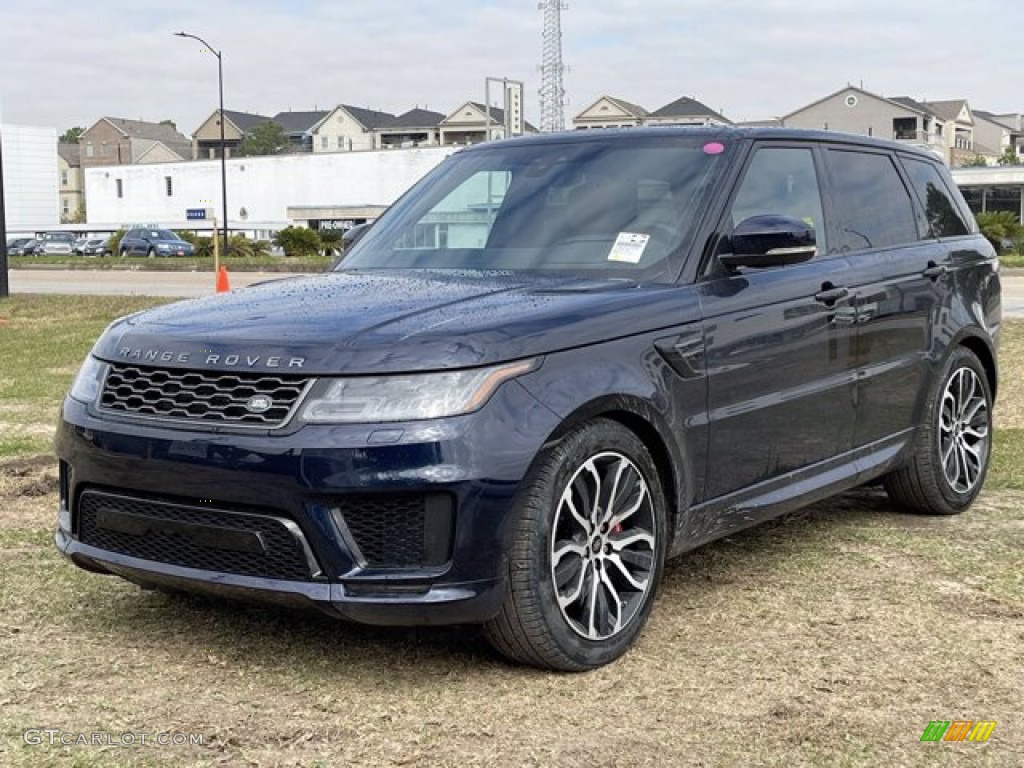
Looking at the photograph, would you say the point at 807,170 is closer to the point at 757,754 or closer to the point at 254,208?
the point at 757,754

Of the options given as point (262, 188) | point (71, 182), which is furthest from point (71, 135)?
point (262, 188)

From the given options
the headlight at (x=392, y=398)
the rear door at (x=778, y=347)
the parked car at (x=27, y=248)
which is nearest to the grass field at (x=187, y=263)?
the parked car at (x=27, y=248)

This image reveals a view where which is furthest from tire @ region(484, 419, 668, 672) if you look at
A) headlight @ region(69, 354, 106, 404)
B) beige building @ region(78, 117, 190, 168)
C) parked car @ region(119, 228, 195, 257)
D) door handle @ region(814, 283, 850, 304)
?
beige building @ region(78, 117, 190, 168)

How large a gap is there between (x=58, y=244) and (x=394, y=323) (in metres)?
60.0

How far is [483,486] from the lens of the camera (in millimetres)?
3611

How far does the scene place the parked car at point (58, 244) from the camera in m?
59.8

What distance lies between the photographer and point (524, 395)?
373 cm

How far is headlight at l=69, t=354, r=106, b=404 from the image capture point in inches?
161

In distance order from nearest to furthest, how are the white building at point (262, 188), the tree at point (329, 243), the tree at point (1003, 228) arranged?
1. the tree at point (1003, 228)
2. the tree at point (329, 243)
3. the white building at point (262, 188)

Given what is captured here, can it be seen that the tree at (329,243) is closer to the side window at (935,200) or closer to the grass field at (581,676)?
the side window at (935,200)

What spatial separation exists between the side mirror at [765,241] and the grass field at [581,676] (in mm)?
1226

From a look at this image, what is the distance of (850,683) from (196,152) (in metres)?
129

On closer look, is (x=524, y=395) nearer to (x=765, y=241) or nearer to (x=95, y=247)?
(x=765, y=241)

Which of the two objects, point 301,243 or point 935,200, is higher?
point 935,200
